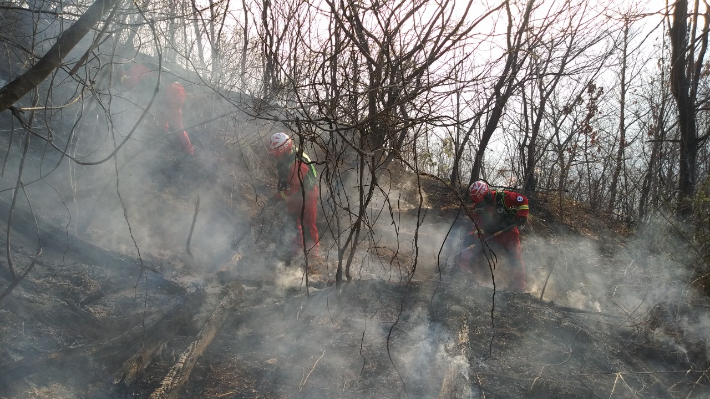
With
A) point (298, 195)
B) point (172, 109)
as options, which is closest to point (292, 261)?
point (298, 195)

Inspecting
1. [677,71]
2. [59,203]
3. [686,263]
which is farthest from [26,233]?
[677,71]

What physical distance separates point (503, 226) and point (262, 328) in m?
4.59

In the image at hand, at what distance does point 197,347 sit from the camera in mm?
3391

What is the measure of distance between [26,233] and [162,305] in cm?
158

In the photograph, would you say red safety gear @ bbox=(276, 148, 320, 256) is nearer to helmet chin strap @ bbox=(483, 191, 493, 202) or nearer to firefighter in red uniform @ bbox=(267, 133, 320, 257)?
firefighter in red uniform @ bbox=(267, 133, 320, 257)

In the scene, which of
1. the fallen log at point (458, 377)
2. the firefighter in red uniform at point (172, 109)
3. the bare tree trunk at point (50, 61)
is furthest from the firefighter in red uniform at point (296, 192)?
the bare tree trunk at point (50, 61)

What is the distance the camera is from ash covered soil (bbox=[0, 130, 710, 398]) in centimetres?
317

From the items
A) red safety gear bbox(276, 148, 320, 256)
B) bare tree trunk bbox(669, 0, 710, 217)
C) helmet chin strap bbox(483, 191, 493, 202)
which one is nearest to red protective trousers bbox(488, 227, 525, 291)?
helmet chin strap bbox(483, 191, 493, 202)

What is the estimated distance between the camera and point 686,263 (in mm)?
6391

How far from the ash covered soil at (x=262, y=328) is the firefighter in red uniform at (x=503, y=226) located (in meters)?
1.64

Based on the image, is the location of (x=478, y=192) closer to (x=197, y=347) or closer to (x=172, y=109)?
(x=197, y=347)

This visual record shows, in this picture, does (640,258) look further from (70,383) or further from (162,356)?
(70,383)

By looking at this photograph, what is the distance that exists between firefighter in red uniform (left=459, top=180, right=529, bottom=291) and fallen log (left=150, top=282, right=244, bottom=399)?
401cm

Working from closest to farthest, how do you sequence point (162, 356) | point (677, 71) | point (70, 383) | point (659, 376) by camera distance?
point (70, 383) → point (162, 356) → point (659, 376) → point (677, 71)
